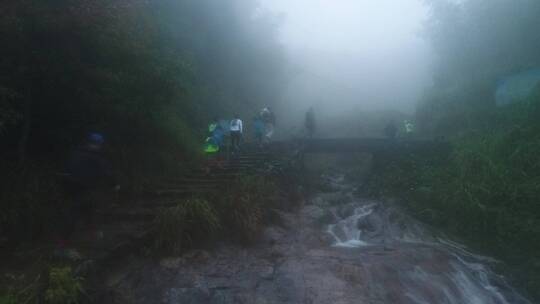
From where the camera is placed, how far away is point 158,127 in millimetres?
14375

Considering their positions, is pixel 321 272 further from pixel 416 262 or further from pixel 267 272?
pixel 416 262

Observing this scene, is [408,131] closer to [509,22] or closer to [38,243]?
[509,22]

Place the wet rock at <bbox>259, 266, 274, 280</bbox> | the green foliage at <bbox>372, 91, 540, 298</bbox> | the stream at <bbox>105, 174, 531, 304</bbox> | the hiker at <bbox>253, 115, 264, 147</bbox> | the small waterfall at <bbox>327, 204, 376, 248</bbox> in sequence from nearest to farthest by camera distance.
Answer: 1. the stream at <bbox>105, 174, 531, 304</bbox>
2. the wet rock at <bbox>259, 266, 274, 280</bbox>
3. the green foliage at <bbox>372, 91, 540, 298</bbox>
4. the small waterfall at <bbox>327, 204, 376, 248</bbox>
5. the hiker at <bbox>253, 115, 264, 147</bbox>

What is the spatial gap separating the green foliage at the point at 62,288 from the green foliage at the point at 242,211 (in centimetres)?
426

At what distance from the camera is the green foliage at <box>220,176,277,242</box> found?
1037cm

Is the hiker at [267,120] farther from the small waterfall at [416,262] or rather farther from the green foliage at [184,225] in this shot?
the green foliage at [184,225]

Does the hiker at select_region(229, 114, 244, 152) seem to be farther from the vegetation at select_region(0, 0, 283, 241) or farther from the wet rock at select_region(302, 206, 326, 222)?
the wet rock at select_region(302, 206, 326, 222)

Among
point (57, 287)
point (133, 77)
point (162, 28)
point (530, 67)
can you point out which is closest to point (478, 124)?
point (530, 67)

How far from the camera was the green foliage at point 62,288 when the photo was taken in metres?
6.29

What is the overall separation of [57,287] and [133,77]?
236 inches

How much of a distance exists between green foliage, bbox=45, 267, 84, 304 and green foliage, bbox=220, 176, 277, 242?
4.26 m

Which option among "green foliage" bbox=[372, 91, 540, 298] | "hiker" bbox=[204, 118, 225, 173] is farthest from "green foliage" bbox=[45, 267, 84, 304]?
"green foliage" bbox=[372, 91, 540, 298]

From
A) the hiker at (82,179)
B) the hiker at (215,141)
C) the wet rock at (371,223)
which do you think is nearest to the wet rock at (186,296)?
the hiker at (82,179)

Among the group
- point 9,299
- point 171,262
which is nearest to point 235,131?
point 171,262
